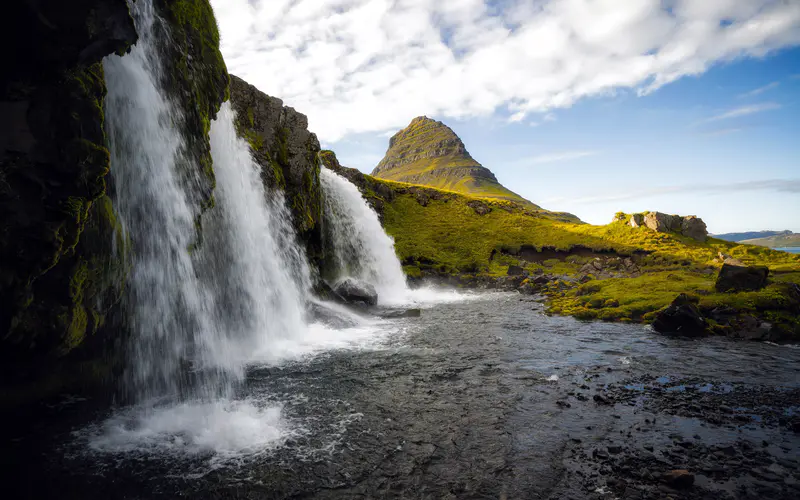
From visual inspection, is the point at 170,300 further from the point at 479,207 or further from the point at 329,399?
the point at 479,207

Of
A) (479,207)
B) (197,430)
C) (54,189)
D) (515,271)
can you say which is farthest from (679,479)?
(479,207)

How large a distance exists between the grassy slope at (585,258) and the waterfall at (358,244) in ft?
28.8

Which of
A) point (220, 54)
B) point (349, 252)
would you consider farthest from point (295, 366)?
point (349, 252)

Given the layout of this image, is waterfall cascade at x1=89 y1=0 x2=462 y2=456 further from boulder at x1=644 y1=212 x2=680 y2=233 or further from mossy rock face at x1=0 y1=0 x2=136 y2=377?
boulder at x1=644 y1=212 x2=680 y2=233

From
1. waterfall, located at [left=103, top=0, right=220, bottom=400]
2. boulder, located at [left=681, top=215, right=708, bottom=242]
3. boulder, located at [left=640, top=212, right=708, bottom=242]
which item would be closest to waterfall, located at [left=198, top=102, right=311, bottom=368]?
waterfall, located at [left=103, top=0, right=220, bottom=400]

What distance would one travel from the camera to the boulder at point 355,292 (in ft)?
129

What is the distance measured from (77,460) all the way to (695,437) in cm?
1878

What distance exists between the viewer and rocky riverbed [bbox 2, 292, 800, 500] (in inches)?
402

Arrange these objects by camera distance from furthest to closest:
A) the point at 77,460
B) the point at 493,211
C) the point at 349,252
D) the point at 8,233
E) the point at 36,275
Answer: the point at 493,211
the point at 349,252
the point at 77,460
the point at 36,275
the point at 8,233

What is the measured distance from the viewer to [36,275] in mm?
10703

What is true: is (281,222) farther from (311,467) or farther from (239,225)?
(311,467)

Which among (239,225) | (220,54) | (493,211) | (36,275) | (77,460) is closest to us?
(36,275)

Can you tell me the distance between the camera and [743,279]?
2975 centimetres

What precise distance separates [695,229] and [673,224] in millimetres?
3487
